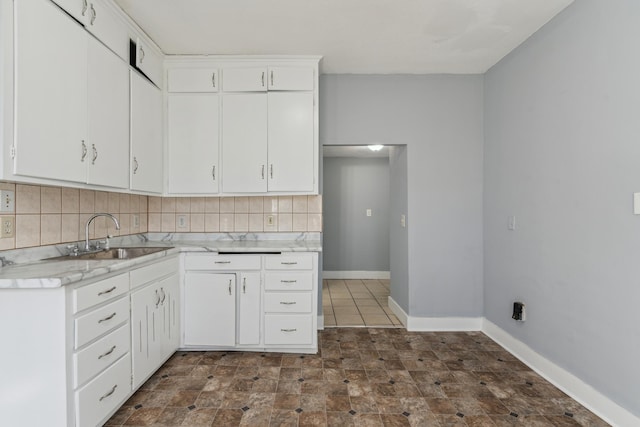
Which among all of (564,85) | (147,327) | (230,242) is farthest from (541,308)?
(147,327)

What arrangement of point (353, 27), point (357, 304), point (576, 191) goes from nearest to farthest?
point (576, 191)
point (353, 27)
point (357, 304)

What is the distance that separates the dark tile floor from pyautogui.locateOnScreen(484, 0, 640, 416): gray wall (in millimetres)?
349

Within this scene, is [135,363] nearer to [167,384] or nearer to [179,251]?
[167,384]

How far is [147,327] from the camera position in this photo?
2250 mm

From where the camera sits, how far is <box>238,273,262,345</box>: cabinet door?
2.74 m

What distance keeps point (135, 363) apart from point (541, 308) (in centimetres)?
283

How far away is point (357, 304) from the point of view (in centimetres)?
428

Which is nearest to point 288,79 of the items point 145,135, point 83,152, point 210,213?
point 145,135

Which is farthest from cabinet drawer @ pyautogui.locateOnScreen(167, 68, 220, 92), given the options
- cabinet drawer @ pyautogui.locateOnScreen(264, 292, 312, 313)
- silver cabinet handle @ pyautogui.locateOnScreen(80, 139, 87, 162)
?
cabinet drawer @ pyautogui.locateOnScreen(264, 292, 312, 313)

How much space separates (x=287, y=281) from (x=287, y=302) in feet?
0.56

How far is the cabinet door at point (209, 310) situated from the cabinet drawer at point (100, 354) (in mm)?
739

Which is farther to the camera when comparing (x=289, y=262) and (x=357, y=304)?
(x=357, y=304)

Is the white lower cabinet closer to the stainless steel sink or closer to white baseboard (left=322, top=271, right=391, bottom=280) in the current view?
the stainless steel sink

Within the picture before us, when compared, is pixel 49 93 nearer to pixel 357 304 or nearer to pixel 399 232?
pixel 399 232
